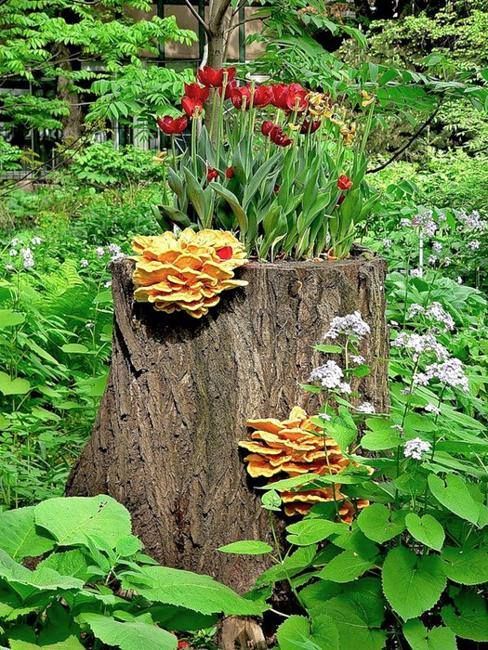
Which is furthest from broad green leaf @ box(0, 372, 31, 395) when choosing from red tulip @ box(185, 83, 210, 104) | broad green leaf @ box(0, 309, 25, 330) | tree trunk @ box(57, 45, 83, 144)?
tree trunk @ box(57, 45, 83, 144)

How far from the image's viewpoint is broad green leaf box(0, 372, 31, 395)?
138 inches

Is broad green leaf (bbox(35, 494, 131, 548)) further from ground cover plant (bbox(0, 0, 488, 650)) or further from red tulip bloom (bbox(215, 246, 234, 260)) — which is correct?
red tulip bloom (bbox(215, 246, 234, 260))

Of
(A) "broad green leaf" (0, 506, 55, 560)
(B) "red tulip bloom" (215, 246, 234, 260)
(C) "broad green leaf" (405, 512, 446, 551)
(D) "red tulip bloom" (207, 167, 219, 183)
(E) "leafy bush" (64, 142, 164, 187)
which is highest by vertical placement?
(D) "red tulip bloom" (207, 167, 219, 183)

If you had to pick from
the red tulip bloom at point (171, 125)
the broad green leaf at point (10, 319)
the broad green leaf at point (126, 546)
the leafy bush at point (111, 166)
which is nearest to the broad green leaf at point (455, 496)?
the broad green leaf at point (126, 546)

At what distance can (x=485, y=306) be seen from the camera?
16.6ft

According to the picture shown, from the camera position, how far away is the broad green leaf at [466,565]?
5.89 feet

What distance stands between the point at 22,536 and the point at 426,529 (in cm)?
88

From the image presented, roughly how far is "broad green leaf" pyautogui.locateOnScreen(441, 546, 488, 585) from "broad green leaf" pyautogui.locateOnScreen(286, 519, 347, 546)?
25 centimetres

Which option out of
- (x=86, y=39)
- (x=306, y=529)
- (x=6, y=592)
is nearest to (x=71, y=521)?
(x=6, y=592)

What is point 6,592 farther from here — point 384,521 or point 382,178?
point 382,178

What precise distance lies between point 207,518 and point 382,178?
366 inches

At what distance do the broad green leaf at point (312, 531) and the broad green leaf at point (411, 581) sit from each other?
0.55 feet

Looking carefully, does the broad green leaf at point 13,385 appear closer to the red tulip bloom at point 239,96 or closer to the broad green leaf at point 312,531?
the red tulip bloom at point 239,96

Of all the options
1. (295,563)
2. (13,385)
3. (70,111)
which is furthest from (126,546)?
(70,111)
